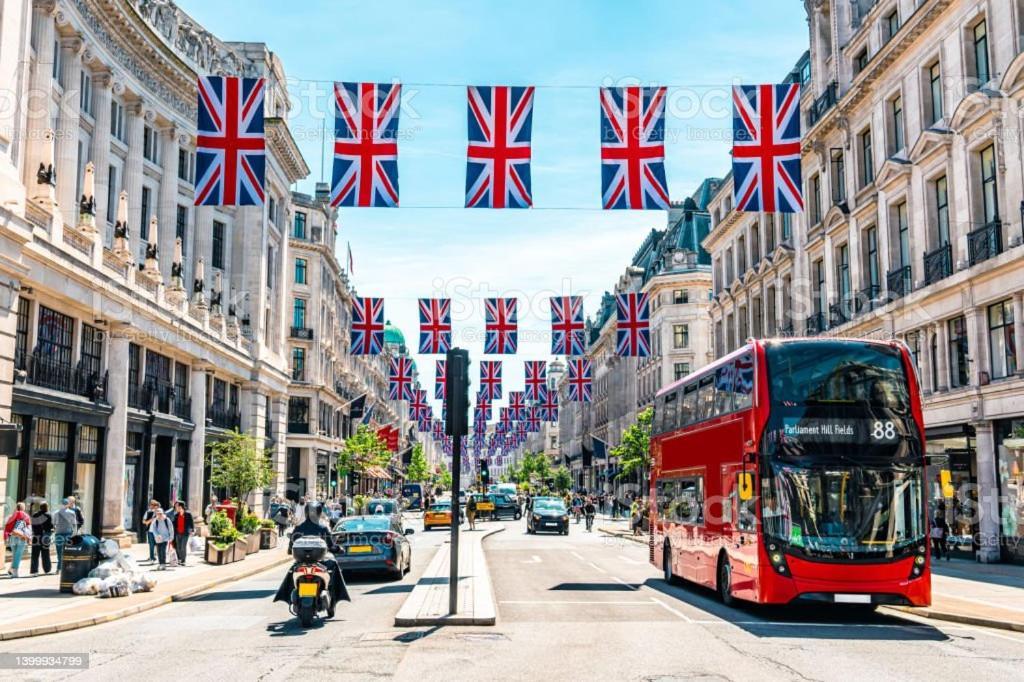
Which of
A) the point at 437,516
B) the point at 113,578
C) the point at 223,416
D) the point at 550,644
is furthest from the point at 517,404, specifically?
the point at 550,644

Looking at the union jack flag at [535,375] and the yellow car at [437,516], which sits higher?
the union jack flag at [535,375]

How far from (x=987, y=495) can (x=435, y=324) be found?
2227 centimetres

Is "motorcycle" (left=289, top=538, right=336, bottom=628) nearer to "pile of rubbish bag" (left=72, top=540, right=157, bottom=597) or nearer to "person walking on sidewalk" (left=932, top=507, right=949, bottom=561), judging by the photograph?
"pile of rubbish bag" (left=72, top=540, right=157, bottom=597)

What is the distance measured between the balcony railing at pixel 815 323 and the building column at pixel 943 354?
32.0 feet

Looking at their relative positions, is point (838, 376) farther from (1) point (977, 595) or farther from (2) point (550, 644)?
(1) point (977, 595)

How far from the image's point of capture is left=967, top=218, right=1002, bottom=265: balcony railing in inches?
1107

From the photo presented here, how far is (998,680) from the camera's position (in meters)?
10.8

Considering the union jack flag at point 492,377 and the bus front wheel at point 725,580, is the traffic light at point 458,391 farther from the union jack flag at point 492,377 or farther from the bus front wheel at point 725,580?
the union jack flag at point 492,377

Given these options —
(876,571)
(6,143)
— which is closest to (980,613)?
(876,571)

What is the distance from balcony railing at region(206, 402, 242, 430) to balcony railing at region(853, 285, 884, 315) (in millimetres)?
27340

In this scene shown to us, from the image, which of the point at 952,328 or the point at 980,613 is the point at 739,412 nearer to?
the point at 980,613

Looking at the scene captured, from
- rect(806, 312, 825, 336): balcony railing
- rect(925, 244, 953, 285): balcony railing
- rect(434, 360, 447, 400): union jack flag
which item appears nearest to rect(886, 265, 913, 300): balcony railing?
rect(925, 244, 953, 285): balcony railing

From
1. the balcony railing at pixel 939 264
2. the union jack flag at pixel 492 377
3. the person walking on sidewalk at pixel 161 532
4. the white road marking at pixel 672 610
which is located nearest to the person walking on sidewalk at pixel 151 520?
the person walking on sidewalk at pixel 161 532

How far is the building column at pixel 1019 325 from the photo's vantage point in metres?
27.0
